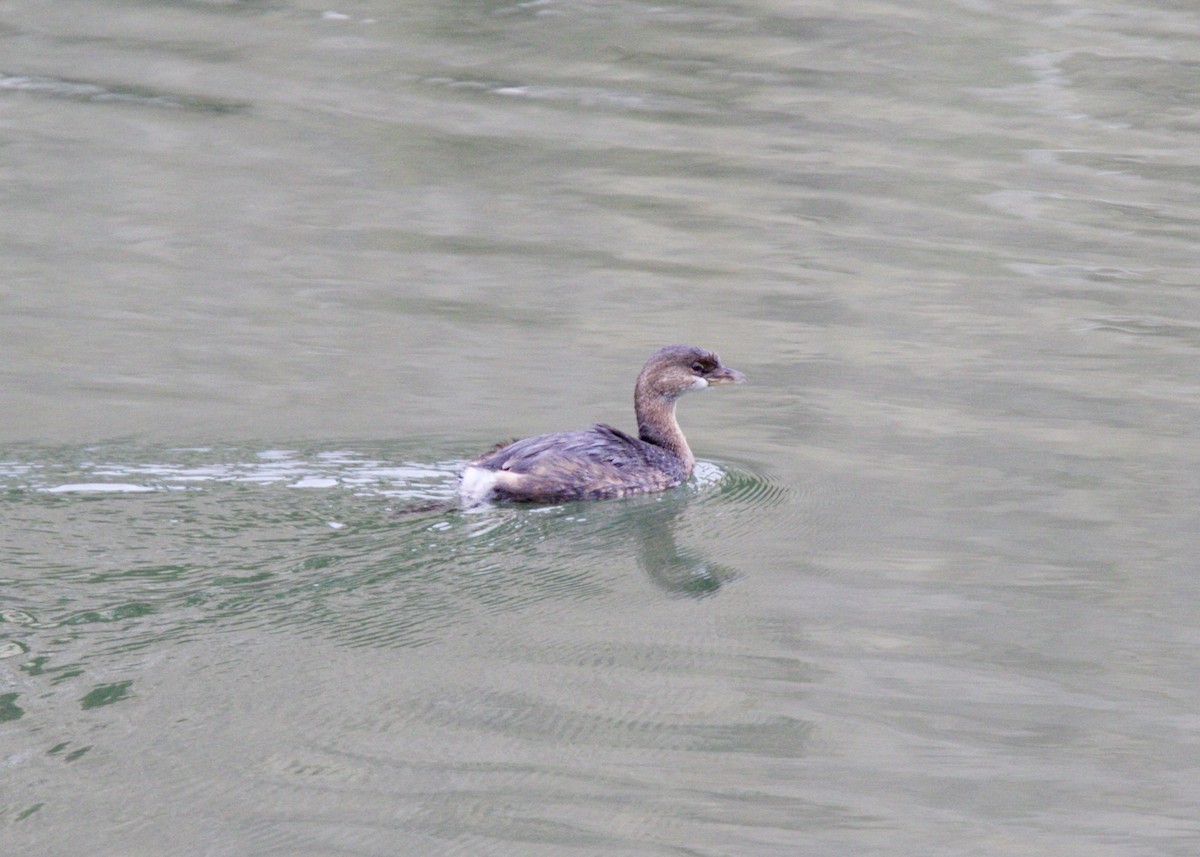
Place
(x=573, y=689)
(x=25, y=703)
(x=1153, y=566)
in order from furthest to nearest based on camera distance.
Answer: (x=1153, y=566), (x=573, y=689), (x=25, y=703)

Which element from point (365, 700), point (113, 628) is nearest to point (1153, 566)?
point (365, 700)

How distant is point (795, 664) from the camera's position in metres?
5.62

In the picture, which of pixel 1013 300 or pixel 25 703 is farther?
pixel 1013 300

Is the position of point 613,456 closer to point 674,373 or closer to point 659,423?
point 659,423

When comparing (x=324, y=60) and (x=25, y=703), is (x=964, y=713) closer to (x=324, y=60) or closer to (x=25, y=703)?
(x=25, y=703)

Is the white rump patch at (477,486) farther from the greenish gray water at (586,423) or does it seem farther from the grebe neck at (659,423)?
the grebe neck at (659,423)

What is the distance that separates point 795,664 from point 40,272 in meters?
6.63

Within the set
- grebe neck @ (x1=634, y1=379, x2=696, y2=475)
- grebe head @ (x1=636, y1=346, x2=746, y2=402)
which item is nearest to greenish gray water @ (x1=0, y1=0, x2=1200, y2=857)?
grebe neck @ (x1=634, y1=379, x2=696, y2=475)

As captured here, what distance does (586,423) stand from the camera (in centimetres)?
847

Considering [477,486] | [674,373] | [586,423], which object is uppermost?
[674,373]

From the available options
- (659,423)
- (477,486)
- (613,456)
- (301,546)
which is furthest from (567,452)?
(301,546)

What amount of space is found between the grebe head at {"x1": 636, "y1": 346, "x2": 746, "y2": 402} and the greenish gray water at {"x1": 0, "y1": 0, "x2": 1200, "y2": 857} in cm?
40

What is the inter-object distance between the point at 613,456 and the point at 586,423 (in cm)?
110

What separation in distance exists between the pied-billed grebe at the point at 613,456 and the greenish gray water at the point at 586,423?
0.12m
